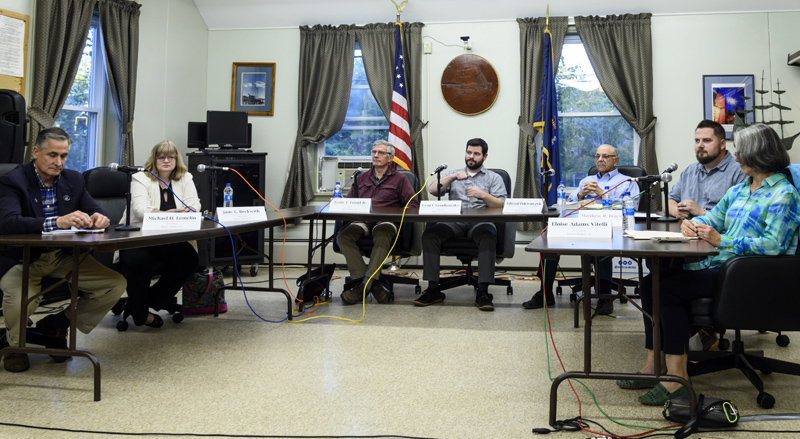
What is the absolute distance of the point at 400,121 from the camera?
5352 millimetres

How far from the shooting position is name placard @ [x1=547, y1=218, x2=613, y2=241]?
211 cm

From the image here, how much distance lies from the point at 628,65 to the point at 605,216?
366 centimetres

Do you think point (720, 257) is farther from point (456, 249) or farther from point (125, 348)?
point (125, 348)

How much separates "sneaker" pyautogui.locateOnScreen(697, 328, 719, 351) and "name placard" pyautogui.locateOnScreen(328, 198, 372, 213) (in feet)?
6.52

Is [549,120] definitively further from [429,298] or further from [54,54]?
[54,54]

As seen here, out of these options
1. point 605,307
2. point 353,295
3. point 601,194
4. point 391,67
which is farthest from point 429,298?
point 391,67

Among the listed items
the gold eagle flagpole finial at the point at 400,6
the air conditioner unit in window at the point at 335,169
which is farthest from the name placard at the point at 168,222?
the gold eagle flagpole finial at the point at 400,6

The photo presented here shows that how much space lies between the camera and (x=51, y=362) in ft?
7.83

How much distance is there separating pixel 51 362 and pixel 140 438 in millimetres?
1082

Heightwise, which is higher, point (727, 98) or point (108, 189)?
point (727, 98)

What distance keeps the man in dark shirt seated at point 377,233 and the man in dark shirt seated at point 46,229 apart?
1.62 m

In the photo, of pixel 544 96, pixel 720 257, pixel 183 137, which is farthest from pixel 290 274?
pixel 720 257

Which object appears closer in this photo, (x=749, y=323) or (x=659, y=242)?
(x=749, y=323)

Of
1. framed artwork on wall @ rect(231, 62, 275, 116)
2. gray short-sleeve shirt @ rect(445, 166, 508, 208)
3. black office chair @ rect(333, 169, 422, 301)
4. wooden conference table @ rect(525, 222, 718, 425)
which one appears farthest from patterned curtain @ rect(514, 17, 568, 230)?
wooden conference table @ rect(525, 222, 718, 425)
